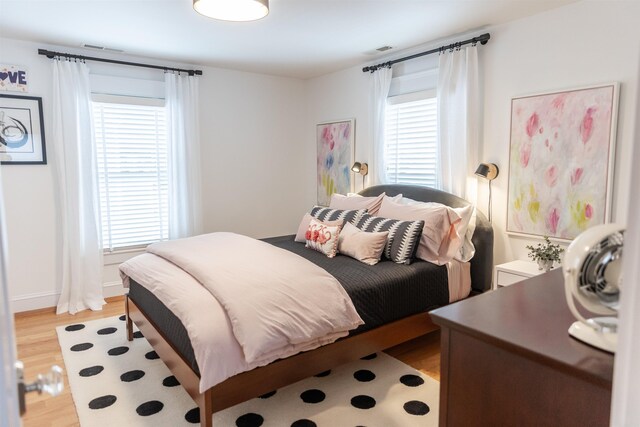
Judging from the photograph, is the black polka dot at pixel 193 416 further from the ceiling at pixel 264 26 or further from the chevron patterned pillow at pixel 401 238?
the ceiling at pixel 264 26

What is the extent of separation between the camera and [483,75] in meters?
3.36

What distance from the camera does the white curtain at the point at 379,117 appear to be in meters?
4.09

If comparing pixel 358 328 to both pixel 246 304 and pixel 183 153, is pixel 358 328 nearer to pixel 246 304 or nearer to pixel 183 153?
pixel 246 304

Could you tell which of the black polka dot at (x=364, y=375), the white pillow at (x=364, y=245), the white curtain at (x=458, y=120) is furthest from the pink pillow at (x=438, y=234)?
the black polka dot at (x=364, y=375)

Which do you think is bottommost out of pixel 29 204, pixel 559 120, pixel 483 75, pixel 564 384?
pixel 564 384

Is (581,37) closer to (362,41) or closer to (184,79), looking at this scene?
(362,41)

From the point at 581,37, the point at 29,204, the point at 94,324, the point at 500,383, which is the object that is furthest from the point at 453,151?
the point at 29,204

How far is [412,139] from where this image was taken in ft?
13.0

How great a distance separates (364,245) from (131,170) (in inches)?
104

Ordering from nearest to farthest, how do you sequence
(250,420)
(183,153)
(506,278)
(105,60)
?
(250,420) → (506,278) → (105,60) → (183,153)

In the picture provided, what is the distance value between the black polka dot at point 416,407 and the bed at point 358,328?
386mm

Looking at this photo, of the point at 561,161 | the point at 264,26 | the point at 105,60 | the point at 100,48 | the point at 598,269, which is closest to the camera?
the point at 598,269

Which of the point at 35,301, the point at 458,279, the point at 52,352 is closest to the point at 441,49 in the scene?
the point at 458,279

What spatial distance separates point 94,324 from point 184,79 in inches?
101
